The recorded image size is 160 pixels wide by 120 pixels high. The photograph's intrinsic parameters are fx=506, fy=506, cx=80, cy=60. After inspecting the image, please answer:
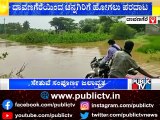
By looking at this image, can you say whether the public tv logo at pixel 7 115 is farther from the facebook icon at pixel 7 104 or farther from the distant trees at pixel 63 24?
the distant trees at pixel 63 24

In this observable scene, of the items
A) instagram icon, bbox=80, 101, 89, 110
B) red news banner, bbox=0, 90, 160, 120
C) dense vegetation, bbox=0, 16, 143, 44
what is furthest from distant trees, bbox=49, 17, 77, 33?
instagram icon, bbox=80, 101, 89, 110

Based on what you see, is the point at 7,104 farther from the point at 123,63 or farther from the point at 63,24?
the point at 123,63

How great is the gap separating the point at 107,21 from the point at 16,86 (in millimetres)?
1141

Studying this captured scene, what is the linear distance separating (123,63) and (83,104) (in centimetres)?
59

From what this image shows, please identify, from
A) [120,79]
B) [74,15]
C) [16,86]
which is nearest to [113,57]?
[120,79]

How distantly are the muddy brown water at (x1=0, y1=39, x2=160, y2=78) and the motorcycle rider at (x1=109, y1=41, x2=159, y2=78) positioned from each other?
0.06 meters

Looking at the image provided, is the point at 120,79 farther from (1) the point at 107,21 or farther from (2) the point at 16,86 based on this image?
(2) the point at 16,86

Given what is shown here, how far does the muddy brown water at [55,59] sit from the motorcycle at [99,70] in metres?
0.04

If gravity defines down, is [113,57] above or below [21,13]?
below

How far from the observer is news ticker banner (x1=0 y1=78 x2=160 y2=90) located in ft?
16.9

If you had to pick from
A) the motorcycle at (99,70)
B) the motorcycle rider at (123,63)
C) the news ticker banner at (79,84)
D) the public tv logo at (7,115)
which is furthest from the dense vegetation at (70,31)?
the public tv logo at (7,115)

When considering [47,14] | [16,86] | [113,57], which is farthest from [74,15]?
[16,86]

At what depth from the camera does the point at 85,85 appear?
203 inches

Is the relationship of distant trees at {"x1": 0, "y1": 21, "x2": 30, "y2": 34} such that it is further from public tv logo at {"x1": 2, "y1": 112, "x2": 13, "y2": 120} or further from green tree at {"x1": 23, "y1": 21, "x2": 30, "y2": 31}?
public tv logo at {"x1": 2, "y1": 112, "x2": 13, "y2": 120}
